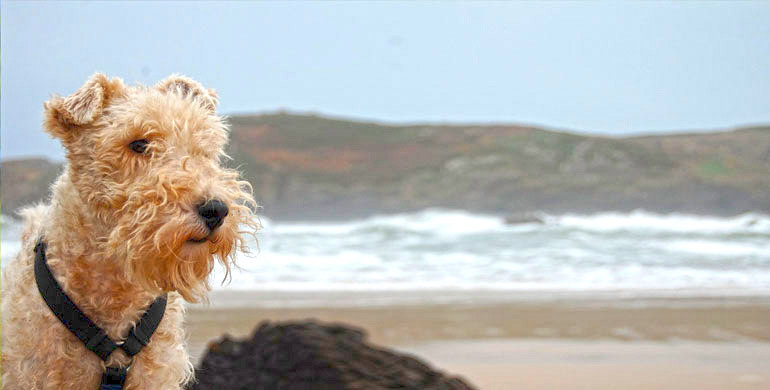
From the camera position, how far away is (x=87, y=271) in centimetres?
207

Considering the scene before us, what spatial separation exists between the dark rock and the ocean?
177 cm

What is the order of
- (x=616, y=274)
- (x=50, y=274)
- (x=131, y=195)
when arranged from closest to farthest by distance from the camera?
(x=131, y=195) < (x=50, y=274) < (x=616, y=274)

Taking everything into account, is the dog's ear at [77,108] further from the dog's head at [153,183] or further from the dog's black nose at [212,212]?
the dog's black nose at [212,212]

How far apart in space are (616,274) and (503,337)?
211 inches

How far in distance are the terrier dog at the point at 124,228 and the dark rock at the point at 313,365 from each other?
5.14 ft

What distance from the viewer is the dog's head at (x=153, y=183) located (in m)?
1.90

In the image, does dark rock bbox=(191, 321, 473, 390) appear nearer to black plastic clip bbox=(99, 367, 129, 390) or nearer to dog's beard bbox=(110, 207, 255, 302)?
black plastic clip bbox=(99, 367, 129, 390)

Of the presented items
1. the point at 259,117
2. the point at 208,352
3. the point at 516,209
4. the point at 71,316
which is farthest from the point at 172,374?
the point at 516,209

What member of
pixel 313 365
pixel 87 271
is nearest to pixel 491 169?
pixel 313 365

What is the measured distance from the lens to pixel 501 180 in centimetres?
2859

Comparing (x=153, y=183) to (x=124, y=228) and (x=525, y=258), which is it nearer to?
(x=124, y=228)

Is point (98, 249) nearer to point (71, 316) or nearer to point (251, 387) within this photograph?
point (71, 316)

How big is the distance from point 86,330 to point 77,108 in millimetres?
669

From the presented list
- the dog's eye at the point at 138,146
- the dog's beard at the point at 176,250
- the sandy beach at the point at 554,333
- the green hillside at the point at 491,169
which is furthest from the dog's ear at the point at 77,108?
the green hillside at the point at 491,169
